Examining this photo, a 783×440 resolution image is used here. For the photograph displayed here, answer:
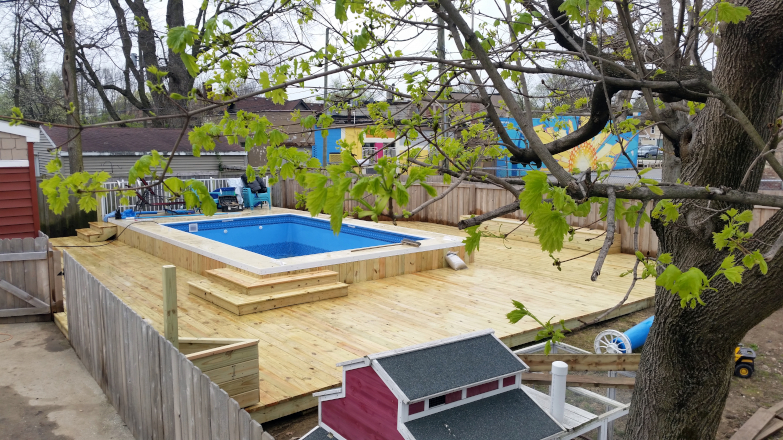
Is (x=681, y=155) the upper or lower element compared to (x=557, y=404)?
upper

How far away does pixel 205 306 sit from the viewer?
7.19 meters

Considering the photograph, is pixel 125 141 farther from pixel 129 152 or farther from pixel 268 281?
pixel 268 281

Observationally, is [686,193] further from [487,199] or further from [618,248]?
[487,199]

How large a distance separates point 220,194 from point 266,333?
994 cm

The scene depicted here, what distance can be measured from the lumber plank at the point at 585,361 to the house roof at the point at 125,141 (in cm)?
1687

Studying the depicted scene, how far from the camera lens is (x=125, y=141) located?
68.7 ft

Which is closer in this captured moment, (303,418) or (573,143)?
(573,143)

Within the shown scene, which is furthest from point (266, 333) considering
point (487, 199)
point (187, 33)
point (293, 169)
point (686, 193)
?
point (487, 199)

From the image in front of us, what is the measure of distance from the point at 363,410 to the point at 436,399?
1.39 feet

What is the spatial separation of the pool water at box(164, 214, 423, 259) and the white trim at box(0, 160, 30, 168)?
3063 millimetres

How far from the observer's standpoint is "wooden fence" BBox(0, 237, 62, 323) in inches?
276

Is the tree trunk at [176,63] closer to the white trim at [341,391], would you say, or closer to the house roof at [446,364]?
the white trim at [341,391]

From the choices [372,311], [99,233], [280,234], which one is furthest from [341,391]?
[280,234]

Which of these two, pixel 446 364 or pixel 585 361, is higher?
pixel 446 364
